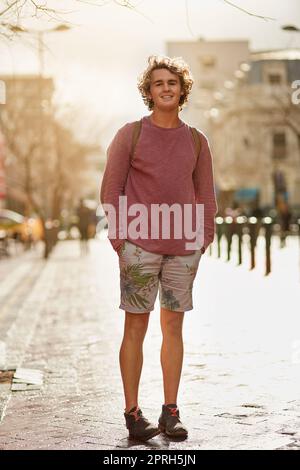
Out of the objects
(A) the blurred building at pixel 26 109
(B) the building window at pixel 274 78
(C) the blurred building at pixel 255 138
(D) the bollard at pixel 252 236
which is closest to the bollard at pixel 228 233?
(D) the bollard at pixel 252 236

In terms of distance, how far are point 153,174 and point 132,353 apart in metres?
0.92

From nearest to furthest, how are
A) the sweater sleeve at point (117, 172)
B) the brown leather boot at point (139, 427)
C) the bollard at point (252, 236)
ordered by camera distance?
the brown leather boot at point (139, 427)
the sweater sleeve at point (117, 172)
the bollard at point (252, 236)

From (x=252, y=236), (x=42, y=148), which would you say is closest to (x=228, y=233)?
(x=252, y=236)

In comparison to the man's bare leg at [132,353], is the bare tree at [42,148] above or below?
above

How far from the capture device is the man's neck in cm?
610

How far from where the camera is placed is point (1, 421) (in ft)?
21.6

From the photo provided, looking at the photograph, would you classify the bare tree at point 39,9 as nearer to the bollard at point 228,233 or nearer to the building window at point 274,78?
the bollard at point 228,233

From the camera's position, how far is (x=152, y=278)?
6078 millimetres

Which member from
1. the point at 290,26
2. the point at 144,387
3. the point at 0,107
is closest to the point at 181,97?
the point at 144,387

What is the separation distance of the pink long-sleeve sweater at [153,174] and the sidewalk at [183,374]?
961mm

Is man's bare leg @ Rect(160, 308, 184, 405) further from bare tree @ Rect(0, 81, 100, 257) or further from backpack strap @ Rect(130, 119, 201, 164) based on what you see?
bare tree @ Rect(0, 81, 100, 257)

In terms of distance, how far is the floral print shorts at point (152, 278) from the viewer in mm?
6043

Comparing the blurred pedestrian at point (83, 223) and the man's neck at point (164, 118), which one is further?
the blurred pedestrian at point (83, 223)

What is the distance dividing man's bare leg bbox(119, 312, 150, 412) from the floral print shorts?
0.30 ft
